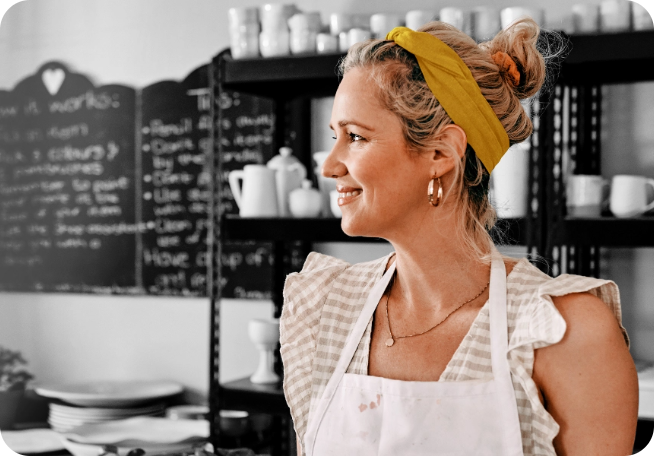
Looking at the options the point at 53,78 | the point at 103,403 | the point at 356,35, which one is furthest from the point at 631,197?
the point at 53,78

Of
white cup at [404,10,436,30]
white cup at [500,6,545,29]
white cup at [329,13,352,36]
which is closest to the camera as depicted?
white cup at [500,6,545,29]

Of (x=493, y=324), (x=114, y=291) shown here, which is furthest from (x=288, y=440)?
(x=493, y=324)

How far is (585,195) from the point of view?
192cm

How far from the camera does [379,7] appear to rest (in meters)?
2.49

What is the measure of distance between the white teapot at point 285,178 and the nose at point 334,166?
3.56 ft

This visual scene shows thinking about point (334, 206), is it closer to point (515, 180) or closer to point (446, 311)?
point (515, 180)

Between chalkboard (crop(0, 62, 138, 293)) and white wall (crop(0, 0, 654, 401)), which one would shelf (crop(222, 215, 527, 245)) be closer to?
white wall (crop(0, 0, 654, 401))

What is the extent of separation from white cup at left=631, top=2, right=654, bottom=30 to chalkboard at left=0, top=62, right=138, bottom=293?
189 cm

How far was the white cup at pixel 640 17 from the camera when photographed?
183 centimetres

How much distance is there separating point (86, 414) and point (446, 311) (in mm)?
1850

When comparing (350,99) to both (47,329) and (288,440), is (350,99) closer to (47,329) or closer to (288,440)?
(288,440)

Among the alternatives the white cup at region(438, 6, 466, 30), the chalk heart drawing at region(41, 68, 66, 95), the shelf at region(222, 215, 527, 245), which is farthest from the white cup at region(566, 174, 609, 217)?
the chalk heart drawing at region(41, 68, 66, 95)

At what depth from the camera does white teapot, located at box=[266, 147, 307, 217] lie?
2266 millimetres

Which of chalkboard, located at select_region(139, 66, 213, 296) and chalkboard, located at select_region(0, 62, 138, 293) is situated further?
chalkboard, located at select_region(0, 62, 138, 293)
